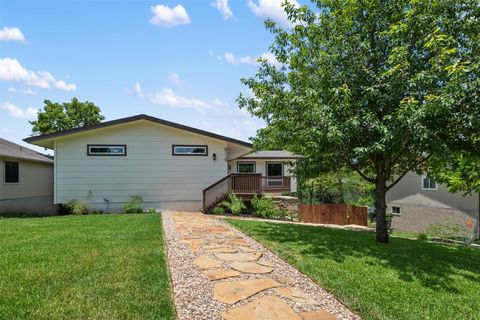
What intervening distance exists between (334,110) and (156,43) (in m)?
7.35

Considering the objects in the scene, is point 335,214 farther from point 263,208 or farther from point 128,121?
point 128,121

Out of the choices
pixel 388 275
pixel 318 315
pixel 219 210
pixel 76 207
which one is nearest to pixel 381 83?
pixel 388 275

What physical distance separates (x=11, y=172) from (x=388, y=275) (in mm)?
14981


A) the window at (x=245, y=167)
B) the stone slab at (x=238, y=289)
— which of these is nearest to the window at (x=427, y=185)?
the window at (x=245, y=167)

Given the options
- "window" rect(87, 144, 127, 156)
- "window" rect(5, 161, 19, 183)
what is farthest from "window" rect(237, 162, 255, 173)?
"window" rect(5, 161, 19, 183)

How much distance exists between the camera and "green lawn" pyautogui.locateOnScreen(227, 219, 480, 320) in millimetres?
3375

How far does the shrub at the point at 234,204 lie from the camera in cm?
1220

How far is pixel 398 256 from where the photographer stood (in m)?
5.73

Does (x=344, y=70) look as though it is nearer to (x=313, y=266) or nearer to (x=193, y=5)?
(x=313, y=266)

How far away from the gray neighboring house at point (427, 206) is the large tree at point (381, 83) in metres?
9.67

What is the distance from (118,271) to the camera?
13.9 feet

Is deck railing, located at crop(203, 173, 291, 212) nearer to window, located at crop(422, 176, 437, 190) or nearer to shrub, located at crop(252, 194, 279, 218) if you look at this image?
shrub, located at crop(252, 194, 279, 218)

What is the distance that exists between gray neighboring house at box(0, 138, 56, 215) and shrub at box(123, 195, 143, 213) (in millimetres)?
4863

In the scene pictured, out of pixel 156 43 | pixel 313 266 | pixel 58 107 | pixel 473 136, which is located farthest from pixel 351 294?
pixel 58 107
